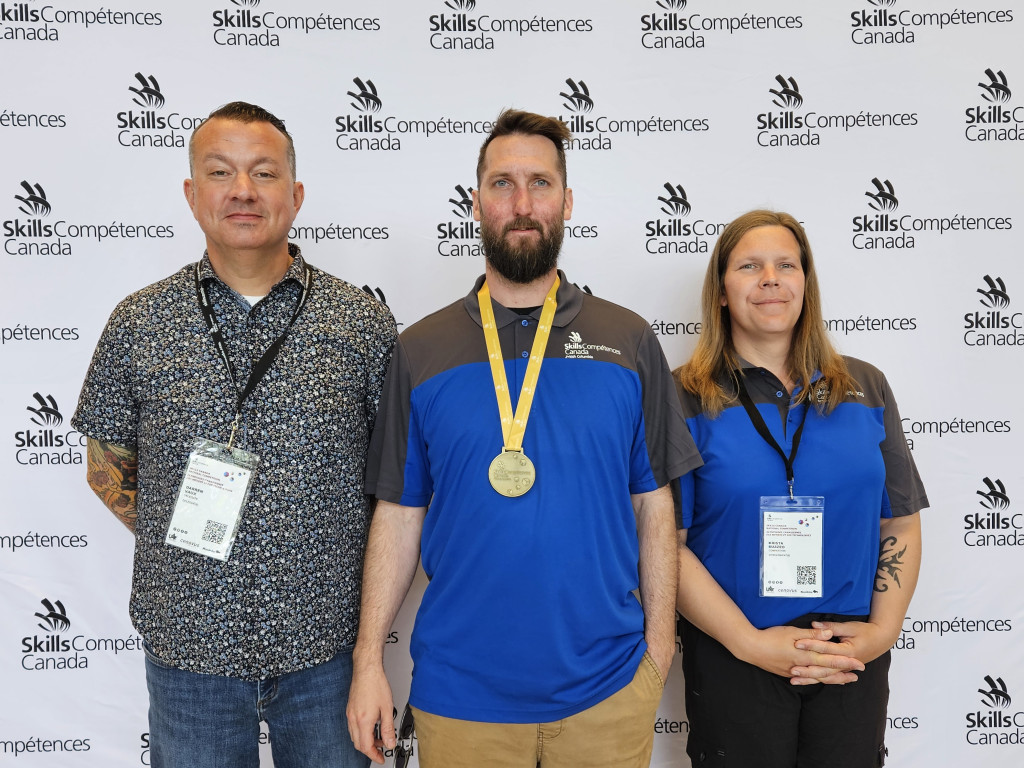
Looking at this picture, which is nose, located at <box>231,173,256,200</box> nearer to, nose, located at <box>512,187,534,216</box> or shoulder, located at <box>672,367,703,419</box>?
nose, located at <box>512,187,534,216</box>

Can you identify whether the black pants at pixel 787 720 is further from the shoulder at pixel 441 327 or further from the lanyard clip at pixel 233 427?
the lanyard clip at pixel 233 427

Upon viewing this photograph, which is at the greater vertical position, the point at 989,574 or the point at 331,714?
the point at 989,574

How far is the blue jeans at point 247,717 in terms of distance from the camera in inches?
63.9

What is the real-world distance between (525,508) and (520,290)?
53cm

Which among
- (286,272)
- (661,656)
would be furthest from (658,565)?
(286,272)

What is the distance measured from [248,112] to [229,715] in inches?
55.7

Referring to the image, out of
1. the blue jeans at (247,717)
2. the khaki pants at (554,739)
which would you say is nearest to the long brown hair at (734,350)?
the khaki pants at (554,739)

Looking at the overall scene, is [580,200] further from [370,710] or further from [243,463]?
[370,710]

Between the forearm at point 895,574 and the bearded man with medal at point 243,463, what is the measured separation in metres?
1.35

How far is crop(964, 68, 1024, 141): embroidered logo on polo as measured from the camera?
8.09 feet

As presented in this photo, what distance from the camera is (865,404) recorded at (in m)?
1.89

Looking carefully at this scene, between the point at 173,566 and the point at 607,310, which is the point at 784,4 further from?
the point at 173,566

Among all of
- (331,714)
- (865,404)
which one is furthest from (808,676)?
(331,714)

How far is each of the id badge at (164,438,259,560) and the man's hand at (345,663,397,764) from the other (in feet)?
1.37
